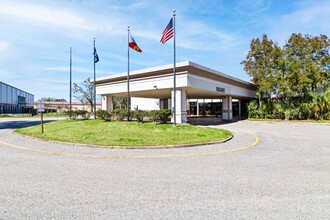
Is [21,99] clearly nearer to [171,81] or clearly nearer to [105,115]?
[105,115]

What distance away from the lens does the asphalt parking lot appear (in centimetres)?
393

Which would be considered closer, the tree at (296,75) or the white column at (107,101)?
the tree at (296,75)

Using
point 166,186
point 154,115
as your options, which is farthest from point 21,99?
point 166,186

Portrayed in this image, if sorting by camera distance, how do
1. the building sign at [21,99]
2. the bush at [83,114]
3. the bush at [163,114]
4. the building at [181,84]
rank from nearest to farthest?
the bush at [163,114]
the building at [181,84]
the bush at [83,114]
the building sign at [21,99]

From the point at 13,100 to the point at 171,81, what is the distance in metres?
64.8

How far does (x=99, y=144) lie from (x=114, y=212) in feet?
24.6

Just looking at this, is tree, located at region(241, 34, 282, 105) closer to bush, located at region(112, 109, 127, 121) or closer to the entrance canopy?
the entrance canopy

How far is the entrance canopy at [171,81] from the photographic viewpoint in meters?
20.1

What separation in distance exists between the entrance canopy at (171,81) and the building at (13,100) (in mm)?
45075

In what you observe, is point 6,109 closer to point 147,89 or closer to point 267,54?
point 147,89

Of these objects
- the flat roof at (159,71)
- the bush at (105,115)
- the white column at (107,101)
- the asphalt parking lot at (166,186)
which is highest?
the flat roof at (159,71)

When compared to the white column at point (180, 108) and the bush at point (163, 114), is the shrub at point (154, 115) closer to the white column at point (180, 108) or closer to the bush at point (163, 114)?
the bush at point (163, 114)

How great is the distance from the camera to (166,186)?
525cm

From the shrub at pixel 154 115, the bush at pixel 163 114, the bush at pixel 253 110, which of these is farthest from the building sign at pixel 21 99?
the bush at pixel 163 114
